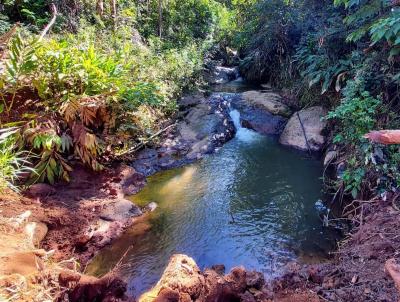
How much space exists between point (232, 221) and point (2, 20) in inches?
310

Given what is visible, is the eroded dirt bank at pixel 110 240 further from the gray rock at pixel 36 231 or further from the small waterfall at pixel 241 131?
the small waterfall at pixel 241 131

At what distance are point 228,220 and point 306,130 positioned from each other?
3.57 m

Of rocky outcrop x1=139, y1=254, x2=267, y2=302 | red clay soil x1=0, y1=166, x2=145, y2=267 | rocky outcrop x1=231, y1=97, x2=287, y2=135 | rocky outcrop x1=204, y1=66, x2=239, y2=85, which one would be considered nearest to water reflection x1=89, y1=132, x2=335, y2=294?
red clay soil x1=0, y1=166, x2=145, y2=267

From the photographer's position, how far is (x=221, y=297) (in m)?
3.13

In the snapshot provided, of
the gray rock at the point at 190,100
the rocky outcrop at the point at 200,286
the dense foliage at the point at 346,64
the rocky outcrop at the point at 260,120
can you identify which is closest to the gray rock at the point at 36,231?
the rocky outcrop at the point at 200,286

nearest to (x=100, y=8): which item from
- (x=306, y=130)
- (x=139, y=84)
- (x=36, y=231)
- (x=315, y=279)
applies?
(x=139, y=84)

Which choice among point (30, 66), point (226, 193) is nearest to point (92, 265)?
point (226, 193)

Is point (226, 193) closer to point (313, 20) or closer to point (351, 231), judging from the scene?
point (351, 231)

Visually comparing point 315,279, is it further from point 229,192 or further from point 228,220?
point 229,192

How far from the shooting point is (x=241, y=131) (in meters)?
8.62

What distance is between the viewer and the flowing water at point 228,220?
4230mm

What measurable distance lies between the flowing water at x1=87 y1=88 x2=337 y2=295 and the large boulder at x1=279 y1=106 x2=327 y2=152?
18.5 inches

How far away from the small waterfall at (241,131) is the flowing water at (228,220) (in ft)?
3.98

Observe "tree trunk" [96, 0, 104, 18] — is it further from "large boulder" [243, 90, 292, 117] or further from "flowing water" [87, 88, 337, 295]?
"flowing water" [87, 88, 337, 295]
